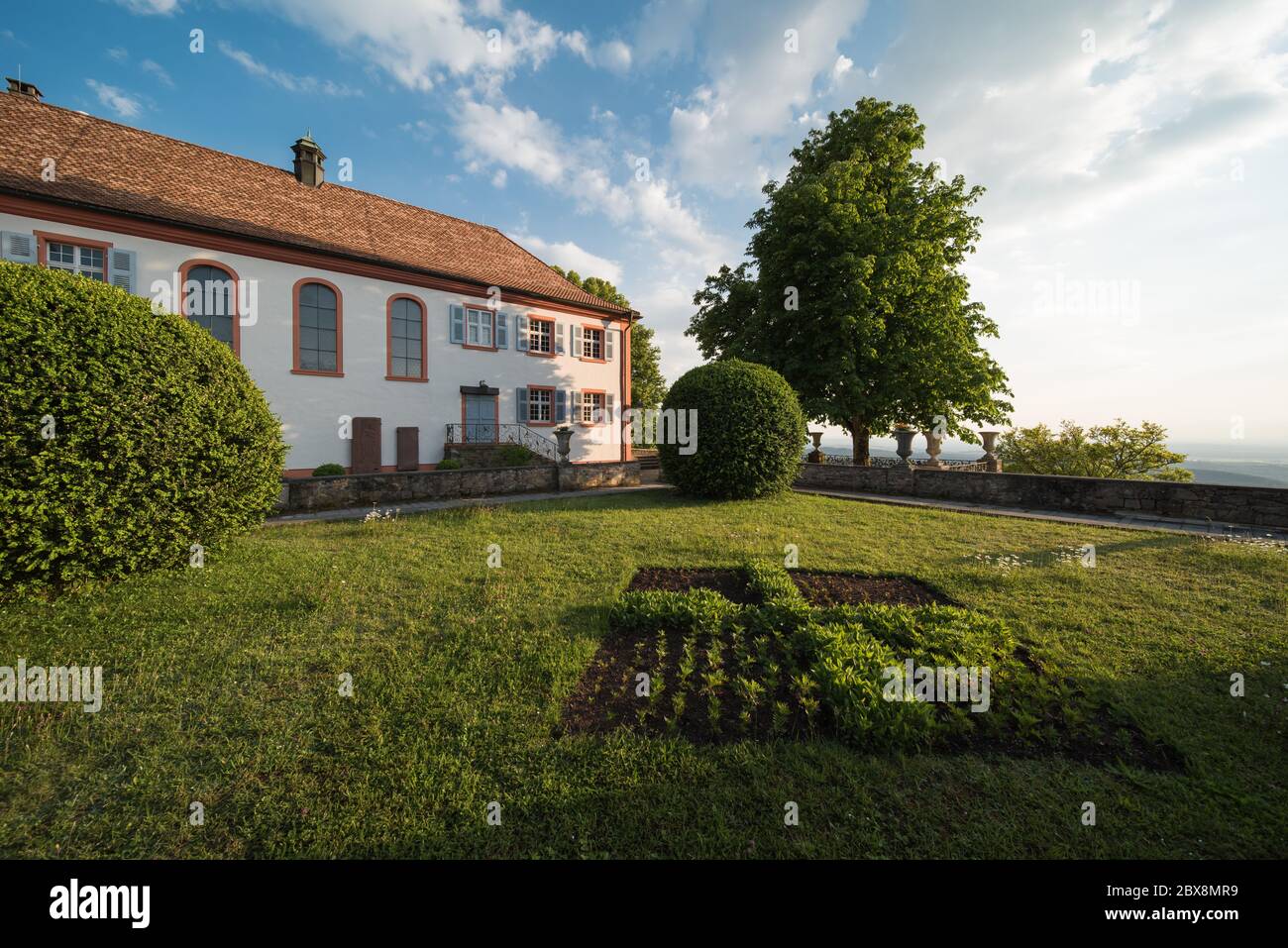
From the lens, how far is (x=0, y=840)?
2.20 meters

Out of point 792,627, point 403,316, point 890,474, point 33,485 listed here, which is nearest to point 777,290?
point 890,474

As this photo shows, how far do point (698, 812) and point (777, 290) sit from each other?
18.1 meters

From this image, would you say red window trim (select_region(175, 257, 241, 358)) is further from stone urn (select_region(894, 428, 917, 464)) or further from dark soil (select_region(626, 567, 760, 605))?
stone urn (select_region(894, 428, 917, 464))

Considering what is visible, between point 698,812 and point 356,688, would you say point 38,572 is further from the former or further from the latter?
point 698,812

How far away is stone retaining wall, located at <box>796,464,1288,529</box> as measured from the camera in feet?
30.2

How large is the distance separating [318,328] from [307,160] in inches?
323

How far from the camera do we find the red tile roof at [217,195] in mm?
12409

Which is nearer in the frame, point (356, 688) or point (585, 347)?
point (356, 688)

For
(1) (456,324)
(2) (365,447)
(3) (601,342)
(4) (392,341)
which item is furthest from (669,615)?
(3) (601,342)

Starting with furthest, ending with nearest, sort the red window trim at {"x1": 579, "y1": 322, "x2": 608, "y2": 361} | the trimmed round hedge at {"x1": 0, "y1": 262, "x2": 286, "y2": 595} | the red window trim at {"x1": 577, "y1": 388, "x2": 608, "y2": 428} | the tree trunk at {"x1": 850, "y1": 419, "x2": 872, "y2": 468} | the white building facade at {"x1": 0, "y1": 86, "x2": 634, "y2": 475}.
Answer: the red window trim at {"x1": 579, "y1": 322, "x2": 608, "y2": 361} < the red window trim at {"x1": 577, "y1": 388, "x2": 608, "y2": 428} < the tree trunk at {"x1": 850, "y1": 419, "x2": 872, "y2": 468} < the white building facade at {"x1": 0, "y1": 86, "x2": 634, "y2": 475} < the trimmed round hedge at {"x1": 0, "y1": 262, "x2": 286, "y2": 595}

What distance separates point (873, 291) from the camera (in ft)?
50.9

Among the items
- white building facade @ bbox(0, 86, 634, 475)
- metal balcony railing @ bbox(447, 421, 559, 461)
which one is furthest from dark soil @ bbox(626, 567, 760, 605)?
white building facade @ bbox(0, 86, 634, 475)

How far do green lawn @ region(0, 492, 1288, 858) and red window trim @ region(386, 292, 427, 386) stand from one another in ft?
40.8

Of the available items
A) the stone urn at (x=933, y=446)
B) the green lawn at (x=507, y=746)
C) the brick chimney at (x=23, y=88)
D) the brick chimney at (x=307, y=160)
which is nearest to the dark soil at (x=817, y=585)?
the green lawn at (x=507, y=746)
